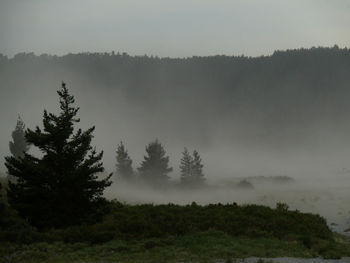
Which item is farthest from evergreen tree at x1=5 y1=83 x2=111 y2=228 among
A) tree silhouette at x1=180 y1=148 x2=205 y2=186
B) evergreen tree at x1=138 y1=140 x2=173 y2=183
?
tree silhouette at x1=180 y1=148 x2=205 y2=186

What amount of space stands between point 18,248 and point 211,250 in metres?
8.44

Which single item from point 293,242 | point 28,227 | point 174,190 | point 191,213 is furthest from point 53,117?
point 174,190

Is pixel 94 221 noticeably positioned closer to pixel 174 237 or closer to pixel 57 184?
pixel 57 184

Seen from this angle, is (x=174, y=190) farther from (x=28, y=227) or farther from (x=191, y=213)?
(x=28, y=227)

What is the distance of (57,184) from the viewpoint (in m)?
21.0

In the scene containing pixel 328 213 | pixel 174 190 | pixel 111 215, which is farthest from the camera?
pixel 174 190

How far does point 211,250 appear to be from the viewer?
51.5 ft

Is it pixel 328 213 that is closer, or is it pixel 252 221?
pixel 252 221

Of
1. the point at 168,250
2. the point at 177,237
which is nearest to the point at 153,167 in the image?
the point at 177,237

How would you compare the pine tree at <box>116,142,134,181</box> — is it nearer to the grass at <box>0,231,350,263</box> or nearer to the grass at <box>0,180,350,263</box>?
the grass at <box>0,180,350,263</box>

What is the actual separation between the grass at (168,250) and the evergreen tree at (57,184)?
363 cm

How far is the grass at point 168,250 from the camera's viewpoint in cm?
1477

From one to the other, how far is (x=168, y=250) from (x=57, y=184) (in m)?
8.38

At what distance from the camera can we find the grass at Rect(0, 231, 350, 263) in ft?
48.5
